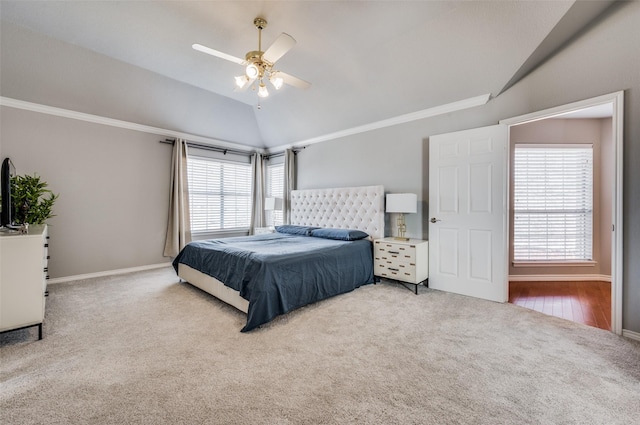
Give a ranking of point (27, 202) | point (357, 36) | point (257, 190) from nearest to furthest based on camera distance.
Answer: point (357, 36)
point (27, 202)
point (257, 190)

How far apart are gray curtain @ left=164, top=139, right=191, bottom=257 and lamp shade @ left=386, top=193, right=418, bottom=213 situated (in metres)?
3.97

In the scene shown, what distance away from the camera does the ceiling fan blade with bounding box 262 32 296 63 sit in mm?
2354

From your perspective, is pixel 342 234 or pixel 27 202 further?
pixel 342 234

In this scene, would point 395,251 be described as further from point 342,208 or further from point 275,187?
point 275,187

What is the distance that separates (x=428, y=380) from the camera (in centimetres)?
188

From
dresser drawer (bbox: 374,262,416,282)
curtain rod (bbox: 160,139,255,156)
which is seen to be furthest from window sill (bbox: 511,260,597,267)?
curtain rod (bbox: 160,139,255,156)

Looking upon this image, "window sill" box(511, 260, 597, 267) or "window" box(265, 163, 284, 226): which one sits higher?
"window" box(265, 163, 284, 226)

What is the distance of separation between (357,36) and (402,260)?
296 centimetres

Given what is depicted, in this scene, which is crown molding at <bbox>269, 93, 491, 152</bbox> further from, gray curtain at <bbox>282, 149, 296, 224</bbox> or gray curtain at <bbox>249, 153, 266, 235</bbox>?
gray curtain at <bbox>249, 153, 266, 235</bbox>

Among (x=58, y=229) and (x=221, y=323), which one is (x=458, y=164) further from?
(x=58, y=229)

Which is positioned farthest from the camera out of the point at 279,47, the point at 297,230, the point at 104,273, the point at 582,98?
the point at 297,230

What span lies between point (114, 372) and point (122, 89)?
13.9ft

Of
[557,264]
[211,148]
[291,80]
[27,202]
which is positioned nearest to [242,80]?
[291,80]

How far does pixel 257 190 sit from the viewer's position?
671cm
